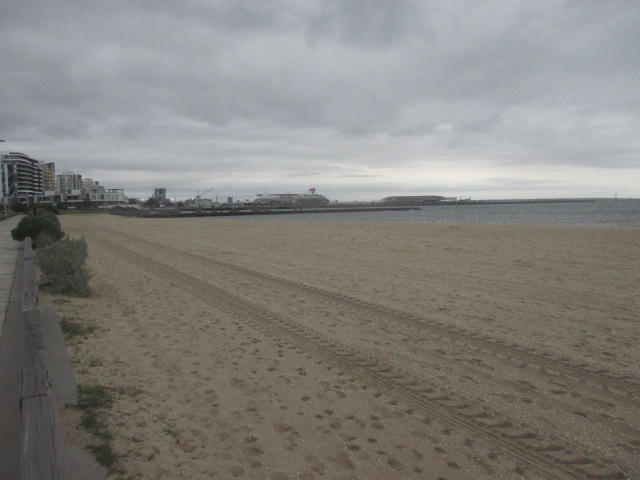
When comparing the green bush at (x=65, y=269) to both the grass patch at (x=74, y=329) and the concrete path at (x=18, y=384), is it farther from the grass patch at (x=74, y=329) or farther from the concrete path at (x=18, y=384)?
the grass patch at (x=74, y=329)

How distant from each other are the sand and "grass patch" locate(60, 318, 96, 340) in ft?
0.59

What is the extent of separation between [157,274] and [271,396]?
7.33m

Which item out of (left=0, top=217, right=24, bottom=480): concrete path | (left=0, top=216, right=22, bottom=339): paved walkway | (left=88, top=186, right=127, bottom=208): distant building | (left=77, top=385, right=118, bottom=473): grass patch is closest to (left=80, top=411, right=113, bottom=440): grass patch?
(left=77, top=385, right=118, bottom=473): grass patch

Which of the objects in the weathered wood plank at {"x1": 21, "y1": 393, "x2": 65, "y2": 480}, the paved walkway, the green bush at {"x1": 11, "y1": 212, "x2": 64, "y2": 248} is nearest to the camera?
the weathered wood plank at {"x1": 21, "y1": 393, "x2": 65, "y2": 480}

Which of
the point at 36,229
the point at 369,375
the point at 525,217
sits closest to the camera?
the point at 369,375

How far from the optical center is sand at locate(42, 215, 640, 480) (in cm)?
311

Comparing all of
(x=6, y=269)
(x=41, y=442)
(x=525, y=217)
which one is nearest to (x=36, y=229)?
(x=6, y=269)

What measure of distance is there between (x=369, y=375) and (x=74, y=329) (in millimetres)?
3995

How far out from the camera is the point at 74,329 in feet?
18.7

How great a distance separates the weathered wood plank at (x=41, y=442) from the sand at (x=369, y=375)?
657 millimetres

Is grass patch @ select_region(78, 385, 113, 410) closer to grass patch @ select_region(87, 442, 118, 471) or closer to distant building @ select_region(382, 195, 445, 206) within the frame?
grass patch @ select_region(87, 442, 118, 471)

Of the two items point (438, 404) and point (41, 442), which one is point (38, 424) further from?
point (438, 404)

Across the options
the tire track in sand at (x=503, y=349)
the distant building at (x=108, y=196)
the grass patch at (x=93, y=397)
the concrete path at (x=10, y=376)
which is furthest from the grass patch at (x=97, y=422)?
the distant building at (x=108, y=196)

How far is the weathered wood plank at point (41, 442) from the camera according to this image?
2.14m
